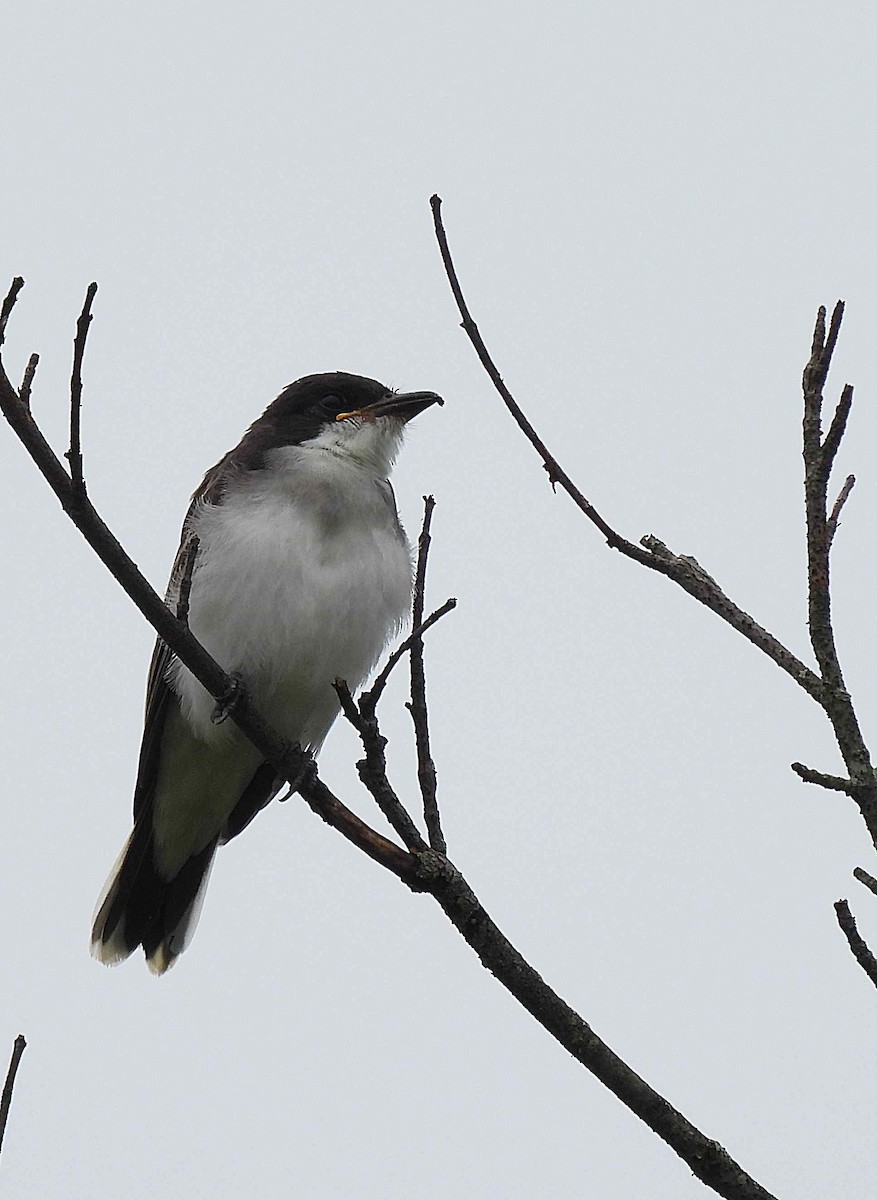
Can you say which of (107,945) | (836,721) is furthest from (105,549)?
(107,945)

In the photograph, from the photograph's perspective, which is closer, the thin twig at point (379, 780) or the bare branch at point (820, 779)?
the bare branch at point (820, 779)

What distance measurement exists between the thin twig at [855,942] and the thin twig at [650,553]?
527 mm

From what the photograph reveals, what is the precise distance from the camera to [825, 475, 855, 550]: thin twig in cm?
322

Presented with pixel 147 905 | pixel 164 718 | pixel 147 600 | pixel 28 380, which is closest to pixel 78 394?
pixel 28 380

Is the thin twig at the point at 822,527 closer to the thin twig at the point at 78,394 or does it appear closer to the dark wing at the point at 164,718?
the thin twig at the point at 78,394

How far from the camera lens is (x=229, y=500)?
6320mm

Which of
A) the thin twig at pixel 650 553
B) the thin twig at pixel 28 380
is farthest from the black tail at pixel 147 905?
the thin twig at pixel 650 553

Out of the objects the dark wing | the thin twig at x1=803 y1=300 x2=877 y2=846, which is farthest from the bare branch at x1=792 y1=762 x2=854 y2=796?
the dark wing

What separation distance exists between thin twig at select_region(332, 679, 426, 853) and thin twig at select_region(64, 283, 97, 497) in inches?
37.2

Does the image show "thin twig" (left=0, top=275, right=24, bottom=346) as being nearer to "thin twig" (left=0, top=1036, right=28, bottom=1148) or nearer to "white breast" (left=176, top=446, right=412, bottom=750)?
"thin twig" (left=0, top=1036, right=28, bottom=1148)

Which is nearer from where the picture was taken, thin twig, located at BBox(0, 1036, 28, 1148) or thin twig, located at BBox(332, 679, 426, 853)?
thin twig, located at BBox(0, 1036, 28, 1148)

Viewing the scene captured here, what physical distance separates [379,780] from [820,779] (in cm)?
142

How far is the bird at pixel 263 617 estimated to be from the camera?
6.05 metres

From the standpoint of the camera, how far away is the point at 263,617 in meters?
5.99
